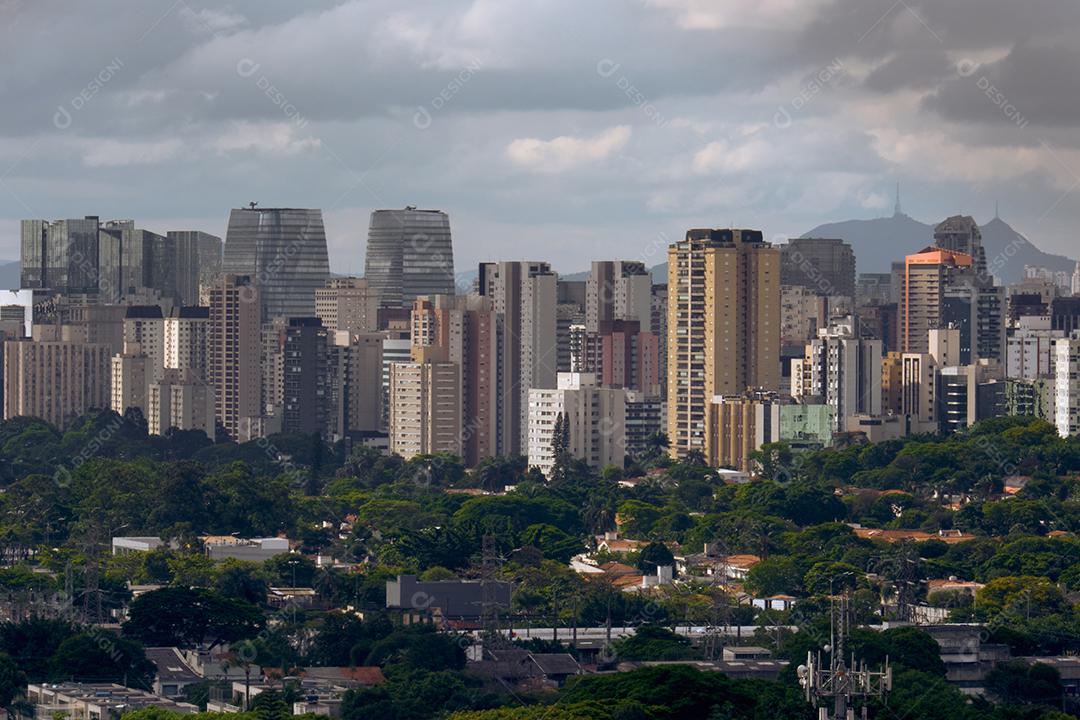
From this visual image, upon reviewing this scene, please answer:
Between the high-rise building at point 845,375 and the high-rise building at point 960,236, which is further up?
the high-rise building at point 960,236

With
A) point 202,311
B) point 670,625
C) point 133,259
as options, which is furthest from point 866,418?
point 133,259

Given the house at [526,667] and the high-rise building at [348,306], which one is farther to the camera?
the high-rise building at [348,306]

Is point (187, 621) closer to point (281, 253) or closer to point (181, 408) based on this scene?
point (181, 408)

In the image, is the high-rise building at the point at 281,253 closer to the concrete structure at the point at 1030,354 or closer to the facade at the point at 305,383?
the facade at the point at 305,383

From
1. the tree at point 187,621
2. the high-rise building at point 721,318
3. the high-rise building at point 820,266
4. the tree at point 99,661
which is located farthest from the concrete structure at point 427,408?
the high-rise building at point 820,266

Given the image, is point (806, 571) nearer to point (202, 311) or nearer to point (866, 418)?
point (866, 418)

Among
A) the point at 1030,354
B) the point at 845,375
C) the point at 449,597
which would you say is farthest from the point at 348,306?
the point at 449,597
